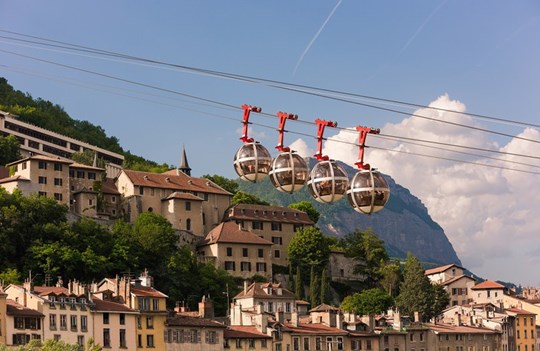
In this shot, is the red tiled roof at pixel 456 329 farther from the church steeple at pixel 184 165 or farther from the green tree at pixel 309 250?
the church steeple at pixel 184 165

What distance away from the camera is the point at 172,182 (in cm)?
13338

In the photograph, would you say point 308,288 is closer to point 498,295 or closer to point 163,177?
point 163,177

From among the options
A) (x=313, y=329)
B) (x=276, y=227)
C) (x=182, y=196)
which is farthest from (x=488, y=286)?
(x=313, y=329)

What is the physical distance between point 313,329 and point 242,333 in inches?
323

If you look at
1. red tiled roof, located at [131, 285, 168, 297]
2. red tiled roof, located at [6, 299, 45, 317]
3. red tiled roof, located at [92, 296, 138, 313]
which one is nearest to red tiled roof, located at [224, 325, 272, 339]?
red tiled roof, located at [131, 285, 168, 297]

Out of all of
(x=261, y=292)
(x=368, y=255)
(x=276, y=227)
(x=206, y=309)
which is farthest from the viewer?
(x=368, y=255)

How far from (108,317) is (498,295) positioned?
69.1 metres

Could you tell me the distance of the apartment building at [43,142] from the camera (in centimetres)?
15300

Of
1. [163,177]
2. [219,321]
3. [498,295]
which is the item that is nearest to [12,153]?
[163,177]

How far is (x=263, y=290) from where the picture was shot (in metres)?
110

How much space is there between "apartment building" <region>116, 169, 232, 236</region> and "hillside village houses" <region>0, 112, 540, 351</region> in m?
0.15

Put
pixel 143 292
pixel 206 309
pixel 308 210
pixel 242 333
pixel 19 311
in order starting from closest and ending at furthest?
pixel 19 311
pixel 143 292
pixel 242 333
pixel 206 309
pixel 308 210

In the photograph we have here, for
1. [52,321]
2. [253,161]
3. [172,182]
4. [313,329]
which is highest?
[172,182]

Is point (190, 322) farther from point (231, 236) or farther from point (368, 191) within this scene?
point (368, 191)
